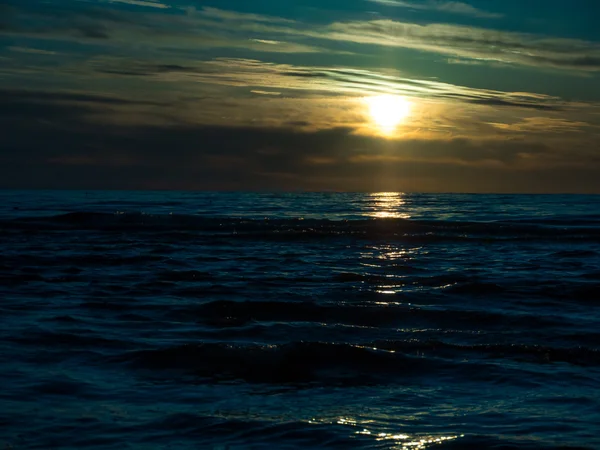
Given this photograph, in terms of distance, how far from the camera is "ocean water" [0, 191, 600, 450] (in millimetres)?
5855

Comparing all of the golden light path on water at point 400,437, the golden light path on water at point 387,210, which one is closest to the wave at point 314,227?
the golden light path on water at point 387,210

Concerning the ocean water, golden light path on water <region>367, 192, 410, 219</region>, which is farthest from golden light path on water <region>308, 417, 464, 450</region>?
golden light path on water <region>367, 192, 410, 219</region>

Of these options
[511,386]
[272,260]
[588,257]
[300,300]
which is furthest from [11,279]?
[588,257]

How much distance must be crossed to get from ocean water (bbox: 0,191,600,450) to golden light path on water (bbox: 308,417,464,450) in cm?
2

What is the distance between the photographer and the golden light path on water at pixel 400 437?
5521 millimetres

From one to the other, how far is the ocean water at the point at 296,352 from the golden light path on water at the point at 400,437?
0.02 meters

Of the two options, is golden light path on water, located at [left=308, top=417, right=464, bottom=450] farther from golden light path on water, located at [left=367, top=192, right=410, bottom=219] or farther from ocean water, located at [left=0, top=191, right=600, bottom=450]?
golden light path on water, located at [left=367, top=192, right=410, bottom=219]

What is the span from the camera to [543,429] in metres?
5.95

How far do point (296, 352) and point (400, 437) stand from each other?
2.77m

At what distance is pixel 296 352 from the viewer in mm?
8352

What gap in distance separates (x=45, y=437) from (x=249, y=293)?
25.1 ft

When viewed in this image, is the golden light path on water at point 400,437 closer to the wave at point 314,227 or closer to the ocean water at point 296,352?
the ocean water at point 296,352

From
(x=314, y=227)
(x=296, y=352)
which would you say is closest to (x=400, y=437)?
(x=296, y=352)

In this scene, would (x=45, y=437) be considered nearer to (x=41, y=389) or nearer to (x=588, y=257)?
(x=41, y=389)
